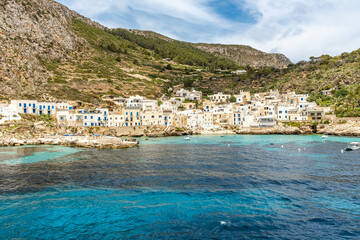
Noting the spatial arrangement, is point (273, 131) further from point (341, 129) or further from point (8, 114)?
point (8, 114)

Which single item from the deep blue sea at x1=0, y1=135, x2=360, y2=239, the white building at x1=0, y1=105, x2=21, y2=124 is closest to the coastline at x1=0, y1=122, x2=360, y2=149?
the white building at x1=0, y1=105, x2=21, y2=124

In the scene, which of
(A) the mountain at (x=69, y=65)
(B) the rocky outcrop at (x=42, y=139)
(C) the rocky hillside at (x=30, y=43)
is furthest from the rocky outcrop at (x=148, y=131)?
(C) the rocky hillside at (x=30, y=43)

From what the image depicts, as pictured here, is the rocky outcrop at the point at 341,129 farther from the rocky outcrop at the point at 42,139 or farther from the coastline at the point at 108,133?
the rocky outcrop at the point at 42,139

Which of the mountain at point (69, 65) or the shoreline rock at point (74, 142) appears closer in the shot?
the shoreline rock at point (74, 142)

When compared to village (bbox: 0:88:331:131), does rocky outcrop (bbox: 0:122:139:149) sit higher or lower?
lower

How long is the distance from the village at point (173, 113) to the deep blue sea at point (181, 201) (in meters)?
45.7

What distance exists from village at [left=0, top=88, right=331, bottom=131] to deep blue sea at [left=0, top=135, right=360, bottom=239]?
45.7 meters

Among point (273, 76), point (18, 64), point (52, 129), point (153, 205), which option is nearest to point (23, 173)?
point (153, 205)

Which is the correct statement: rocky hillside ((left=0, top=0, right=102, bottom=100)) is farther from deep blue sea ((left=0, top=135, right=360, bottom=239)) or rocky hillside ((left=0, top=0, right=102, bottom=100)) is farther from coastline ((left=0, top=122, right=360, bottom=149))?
deep blue sea ((left=0, top=135, right=360, bottom=239))

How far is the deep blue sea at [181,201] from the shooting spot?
13.5 m

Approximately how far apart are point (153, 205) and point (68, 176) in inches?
512

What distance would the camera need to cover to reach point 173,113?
286 feet

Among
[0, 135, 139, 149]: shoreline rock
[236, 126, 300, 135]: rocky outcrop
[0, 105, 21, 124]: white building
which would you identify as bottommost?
[0, 135, 139, 149]: shoreline rock

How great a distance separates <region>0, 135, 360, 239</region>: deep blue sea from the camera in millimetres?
13500
